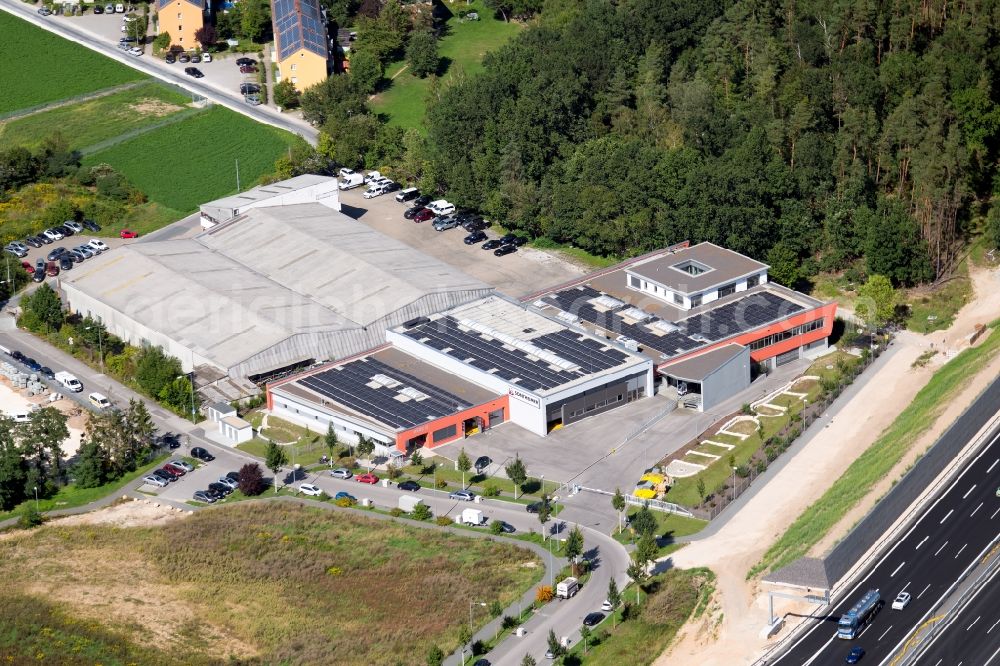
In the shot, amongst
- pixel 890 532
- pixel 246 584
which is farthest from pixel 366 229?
pixel 890 532

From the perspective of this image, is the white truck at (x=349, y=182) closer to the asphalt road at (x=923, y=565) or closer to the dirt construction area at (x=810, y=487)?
the dirt construction area at (x=810, y=487)

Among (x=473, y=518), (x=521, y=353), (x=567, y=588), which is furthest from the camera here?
(x=521, y=353)

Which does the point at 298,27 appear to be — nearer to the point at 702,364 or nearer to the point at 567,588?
the point at 702,364

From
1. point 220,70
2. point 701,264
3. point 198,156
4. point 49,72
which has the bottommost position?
point 198,156

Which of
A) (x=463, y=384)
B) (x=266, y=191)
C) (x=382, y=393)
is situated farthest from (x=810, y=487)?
(x=266, y=191)

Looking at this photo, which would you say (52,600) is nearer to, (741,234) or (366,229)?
(366,229)

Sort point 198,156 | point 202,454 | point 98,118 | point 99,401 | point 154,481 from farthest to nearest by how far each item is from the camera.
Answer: point 98,118 → point 198,156 → point 99,401 → point 202,454 → point 154,481
